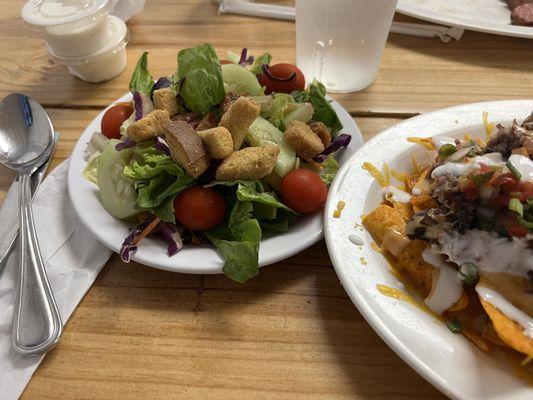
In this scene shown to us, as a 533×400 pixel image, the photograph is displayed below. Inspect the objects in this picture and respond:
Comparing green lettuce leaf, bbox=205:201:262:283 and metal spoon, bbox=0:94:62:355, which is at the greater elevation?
green lettuce leaf, bbox=205:201:262:283

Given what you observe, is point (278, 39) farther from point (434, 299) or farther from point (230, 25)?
point (434, 299)

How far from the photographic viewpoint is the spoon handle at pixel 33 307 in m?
0.81

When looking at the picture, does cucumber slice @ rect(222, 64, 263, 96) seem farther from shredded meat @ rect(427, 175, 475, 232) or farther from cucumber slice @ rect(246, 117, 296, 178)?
shredded meat @ rect(427, 175, 475, 232)

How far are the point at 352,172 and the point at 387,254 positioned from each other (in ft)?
0.66

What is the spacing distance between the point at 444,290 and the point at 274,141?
0.51 meters

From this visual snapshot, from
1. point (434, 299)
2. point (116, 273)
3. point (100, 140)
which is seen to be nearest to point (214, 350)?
point (116, 273)

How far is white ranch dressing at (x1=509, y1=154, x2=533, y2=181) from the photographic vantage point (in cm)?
76

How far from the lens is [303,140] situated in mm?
1037

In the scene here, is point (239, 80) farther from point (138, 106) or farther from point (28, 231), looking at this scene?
point (28, 231)

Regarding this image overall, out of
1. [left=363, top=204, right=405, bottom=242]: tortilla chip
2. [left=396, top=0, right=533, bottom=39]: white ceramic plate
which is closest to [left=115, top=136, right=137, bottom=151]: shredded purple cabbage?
[left=363, top=204, right=405, bottom=242]: tortilla chip

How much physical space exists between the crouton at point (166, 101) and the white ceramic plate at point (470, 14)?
1074mm

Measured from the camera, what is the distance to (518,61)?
1.60 m

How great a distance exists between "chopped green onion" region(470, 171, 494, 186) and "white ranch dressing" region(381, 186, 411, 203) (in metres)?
0.19

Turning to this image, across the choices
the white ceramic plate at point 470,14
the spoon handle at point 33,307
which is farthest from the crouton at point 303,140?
the white ceramic plate at point 470,14
